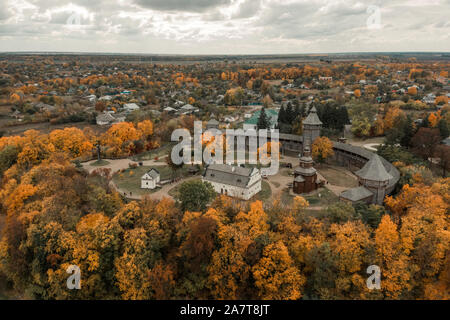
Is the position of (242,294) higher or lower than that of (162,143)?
lower

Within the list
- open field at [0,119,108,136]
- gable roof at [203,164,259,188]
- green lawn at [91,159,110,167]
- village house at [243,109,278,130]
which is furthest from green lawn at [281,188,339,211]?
open field at [0,119,108,136]

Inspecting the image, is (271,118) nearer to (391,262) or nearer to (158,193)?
(158,193)

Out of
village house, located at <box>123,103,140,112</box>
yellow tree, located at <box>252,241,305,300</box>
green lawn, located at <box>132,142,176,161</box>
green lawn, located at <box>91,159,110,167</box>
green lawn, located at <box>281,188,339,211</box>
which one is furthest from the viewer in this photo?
village house, located at <box>123,103,140,112</box>

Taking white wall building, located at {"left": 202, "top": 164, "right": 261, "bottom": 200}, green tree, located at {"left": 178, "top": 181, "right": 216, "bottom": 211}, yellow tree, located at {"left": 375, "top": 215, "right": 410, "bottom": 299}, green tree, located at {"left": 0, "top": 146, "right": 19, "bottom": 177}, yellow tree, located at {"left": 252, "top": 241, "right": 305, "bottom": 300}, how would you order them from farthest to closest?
green tree, located at {"left": 0, "top": 146, "right": 19, "bottom": 177}, white wall building, located at {"left": 202, "top": 164, "right": 261, "bottom": 200}, green tree, located at {"left": 178, "top": 181, "right": 216, "bottom": 211}, yellow tree, located at {"left": 252, "top": 241, "right": 305, "bottom": 300}, yellow tree, located at {"left": 375, "top": 215, "right": 410, "bottom": 299}

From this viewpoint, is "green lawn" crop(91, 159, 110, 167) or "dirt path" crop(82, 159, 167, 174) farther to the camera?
"green lawn" crop(91, 159, 110, 167)

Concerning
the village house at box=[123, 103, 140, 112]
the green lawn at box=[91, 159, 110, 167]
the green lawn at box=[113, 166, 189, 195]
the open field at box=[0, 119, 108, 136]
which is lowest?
the green lawn at box=[113, 166, 189, 195]

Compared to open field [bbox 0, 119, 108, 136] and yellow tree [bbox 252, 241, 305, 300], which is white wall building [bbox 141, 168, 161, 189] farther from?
open field [bbox 0, 119, 108, 136]

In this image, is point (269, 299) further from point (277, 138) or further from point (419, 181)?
point (277, 138)

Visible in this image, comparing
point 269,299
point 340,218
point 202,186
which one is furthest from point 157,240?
point 340,218
